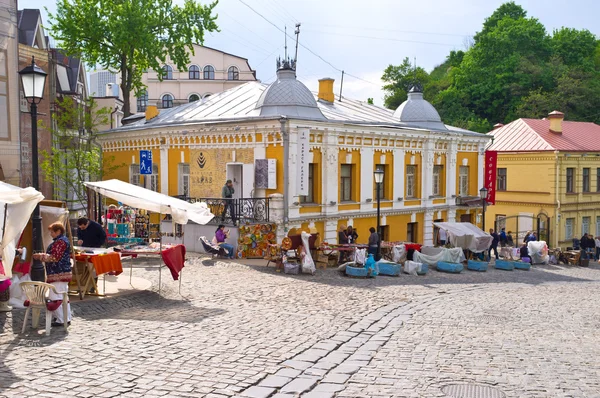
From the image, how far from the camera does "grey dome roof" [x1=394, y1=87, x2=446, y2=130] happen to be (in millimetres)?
29766

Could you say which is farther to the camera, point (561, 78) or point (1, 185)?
point (561, 78)

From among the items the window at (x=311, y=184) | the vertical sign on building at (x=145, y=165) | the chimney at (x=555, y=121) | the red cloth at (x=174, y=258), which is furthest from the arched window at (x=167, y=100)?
the red cloth at (x=174, y=258)

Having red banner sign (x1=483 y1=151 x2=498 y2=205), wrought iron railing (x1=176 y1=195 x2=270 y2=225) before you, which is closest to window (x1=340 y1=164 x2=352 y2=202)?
wrought iron railing (x1=176 y1=195 x2=270 y2=225)

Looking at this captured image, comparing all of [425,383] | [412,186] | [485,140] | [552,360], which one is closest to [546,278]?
[412,186]

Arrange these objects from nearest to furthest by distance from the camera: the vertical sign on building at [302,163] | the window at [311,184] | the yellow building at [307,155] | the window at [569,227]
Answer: the vertical sign on building at [302,163], the yellow building at [307,155], the window at [311,184], the window at [569,227]

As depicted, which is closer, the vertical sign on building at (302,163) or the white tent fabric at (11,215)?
the white tent fabric at (11,215)

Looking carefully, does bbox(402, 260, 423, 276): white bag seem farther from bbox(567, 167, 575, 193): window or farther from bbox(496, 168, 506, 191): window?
bbox(496, 168, 506, 191): window

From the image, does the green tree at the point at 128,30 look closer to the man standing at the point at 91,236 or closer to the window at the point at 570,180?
the man standing at the point at 91,236

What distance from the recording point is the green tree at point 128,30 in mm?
32156

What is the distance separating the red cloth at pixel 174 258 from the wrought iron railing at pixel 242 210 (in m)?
6.88

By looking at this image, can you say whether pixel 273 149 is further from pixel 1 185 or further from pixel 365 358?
pixel 365 358

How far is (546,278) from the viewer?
23.3 metres

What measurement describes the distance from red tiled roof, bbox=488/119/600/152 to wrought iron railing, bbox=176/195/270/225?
2465cm

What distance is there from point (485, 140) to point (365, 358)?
25377mm
